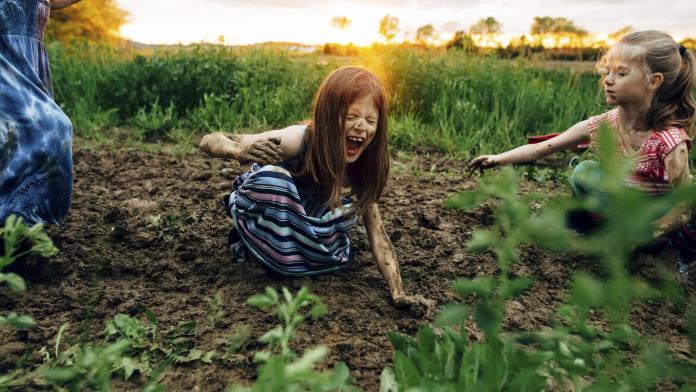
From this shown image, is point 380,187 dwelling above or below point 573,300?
below

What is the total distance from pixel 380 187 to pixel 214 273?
2.52ft

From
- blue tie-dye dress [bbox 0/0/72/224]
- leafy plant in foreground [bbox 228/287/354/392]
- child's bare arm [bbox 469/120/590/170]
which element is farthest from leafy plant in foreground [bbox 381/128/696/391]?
blue tie-dye dress [bbox 0/0/72/224]

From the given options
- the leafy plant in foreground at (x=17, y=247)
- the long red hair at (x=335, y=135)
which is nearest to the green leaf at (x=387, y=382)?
the leafy plant in foreground at (x=17, y=247)

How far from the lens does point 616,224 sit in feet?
2.40

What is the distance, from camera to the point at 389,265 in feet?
7.48

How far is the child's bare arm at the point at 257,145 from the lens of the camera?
1975mm

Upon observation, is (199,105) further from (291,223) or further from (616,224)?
(616,224)

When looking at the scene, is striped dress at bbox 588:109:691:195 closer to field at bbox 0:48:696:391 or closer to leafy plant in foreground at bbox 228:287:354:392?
field at bbox 0:48:696:391

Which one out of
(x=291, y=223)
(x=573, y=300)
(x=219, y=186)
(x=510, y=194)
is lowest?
(x=219, y=186)

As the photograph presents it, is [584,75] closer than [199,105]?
No

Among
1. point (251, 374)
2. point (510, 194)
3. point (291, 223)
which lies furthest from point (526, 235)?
point (291, 223)

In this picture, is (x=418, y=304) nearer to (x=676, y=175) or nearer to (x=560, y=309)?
(x=560, y=309)

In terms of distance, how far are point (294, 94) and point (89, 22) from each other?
11265 mm

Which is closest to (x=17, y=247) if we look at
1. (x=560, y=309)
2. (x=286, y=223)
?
(x=560, y=309)
